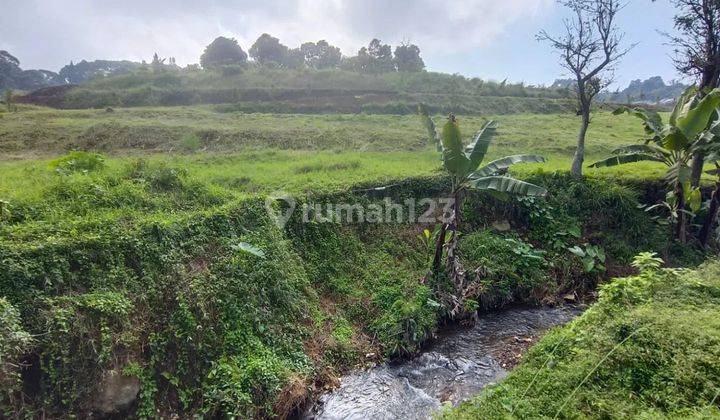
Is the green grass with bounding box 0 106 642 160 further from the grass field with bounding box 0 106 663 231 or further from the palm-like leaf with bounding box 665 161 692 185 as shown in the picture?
the palm-like leaf with bounding box 665 161 692 185

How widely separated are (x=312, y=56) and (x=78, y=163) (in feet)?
183

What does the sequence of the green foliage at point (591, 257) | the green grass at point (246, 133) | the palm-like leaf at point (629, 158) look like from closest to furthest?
1. the green foliage at point (591, 257)
2. the palm-like leaf at point (629, 158)
3. the green grass at point (246, 133)

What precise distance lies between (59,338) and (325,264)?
457 centimetres

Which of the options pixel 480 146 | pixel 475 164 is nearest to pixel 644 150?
pixel 480 146

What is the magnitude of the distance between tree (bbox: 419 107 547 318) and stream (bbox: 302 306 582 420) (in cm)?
69

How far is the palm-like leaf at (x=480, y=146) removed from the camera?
7784 mm

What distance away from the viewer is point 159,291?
6031 mm

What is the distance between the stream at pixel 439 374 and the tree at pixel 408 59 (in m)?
39.5

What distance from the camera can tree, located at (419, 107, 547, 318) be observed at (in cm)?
752

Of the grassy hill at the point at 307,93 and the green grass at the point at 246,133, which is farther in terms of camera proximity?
the grassy hill at the point at 307,93

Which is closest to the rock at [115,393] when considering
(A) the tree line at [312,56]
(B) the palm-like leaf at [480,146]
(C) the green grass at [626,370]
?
(C) the green grass at [626,370]

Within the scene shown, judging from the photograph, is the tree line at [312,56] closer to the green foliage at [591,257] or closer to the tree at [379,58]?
the tree at [379,58]

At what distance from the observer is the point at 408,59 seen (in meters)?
46.2

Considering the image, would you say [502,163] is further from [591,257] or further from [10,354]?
[10,354]
